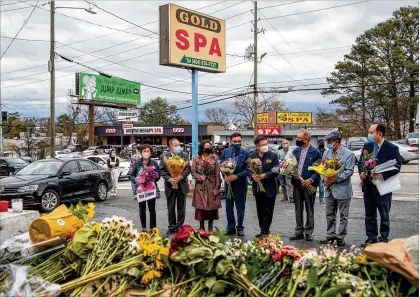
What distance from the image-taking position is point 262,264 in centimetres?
389

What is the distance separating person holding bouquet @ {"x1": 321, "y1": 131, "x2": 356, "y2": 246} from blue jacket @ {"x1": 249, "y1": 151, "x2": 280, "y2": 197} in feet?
2.94

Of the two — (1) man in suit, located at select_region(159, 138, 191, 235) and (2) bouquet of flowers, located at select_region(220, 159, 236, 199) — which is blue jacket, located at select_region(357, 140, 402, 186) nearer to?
(2) bouquet of flowers, located at select_region(220, 159, 236, 199)

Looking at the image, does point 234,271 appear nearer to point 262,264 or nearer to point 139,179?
point 262,264

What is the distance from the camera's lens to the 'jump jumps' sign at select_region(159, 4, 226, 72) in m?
14.8

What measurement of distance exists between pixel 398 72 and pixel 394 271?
162ft

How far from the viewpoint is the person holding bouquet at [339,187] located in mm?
7152

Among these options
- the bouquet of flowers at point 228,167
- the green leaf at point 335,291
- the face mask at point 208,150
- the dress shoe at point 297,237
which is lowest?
the dress shoe at point 297,237

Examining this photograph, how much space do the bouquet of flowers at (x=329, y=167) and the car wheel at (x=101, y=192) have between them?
9222mm

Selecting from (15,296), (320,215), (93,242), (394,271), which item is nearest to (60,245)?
(93,242)

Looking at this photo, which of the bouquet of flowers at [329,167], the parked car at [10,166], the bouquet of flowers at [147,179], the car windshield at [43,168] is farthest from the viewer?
the parked car at [10,166]

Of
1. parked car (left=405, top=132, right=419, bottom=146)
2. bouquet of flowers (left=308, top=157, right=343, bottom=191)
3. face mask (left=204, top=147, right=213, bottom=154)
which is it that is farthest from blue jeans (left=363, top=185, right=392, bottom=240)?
parked car (left=405, top=132, right=419, bottom=146)

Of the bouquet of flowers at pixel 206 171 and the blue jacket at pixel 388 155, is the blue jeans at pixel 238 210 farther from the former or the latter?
the blue jacket at pixel 388 155

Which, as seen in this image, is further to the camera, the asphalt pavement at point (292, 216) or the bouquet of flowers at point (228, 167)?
the asphalt pavement at point (292, 216)

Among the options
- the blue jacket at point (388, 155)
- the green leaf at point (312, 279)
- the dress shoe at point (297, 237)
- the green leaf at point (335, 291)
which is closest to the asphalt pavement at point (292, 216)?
the dress shoe at point (297, 237)
